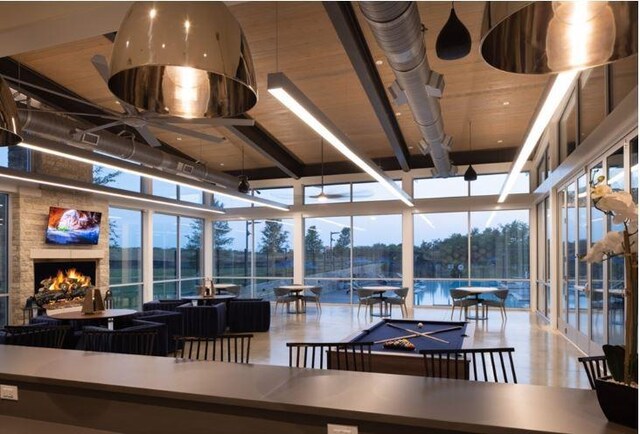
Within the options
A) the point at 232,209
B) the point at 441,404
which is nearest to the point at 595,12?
the point at 441,404

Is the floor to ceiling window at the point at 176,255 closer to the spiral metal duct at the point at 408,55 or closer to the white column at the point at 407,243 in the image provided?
the white column at the point at 407,243

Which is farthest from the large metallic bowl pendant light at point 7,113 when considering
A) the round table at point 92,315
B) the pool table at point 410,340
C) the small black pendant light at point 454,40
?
the round table at point 92,315

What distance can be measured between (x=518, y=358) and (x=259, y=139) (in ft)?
22.4

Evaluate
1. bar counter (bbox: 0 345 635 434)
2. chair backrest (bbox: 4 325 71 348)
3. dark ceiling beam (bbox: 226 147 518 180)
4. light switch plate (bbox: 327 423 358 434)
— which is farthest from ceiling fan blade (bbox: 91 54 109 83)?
dark ceiling beam (bbox: 226 147 518 180)

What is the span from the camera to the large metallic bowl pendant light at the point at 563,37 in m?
1.25

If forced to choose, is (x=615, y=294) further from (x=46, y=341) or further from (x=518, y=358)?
(x=46, y=341)

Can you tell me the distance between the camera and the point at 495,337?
8508 millimetres

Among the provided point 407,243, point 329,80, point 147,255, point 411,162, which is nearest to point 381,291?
point 407,243

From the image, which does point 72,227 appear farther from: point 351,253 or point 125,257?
point 351,253

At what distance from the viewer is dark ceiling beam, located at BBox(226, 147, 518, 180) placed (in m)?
12.1

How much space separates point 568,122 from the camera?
8055 mm

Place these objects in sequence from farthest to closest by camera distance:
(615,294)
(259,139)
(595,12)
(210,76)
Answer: (259,139), (615,294), (210,76), (595,12)

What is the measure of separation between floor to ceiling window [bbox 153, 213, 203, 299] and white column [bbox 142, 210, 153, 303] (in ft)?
1.14

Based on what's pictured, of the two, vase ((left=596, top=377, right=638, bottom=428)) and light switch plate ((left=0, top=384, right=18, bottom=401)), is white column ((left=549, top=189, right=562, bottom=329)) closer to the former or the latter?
vase ((left=596, top=377, right=638, bottom=428))
